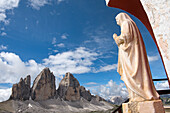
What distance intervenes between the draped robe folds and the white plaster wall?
834 millimetres

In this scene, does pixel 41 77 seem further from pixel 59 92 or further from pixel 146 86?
pixel 146 86

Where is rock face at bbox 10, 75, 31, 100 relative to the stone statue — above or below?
below

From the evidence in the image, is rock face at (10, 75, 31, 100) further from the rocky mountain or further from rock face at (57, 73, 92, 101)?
rock face at (57, 73, 92, 101)

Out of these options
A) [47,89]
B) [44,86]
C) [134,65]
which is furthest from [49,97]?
[134,65]

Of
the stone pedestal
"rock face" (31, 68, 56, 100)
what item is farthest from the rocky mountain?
the stone pedestal

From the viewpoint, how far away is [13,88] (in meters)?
71.6

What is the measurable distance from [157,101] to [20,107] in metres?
74.8

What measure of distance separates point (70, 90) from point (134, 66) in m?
89.9

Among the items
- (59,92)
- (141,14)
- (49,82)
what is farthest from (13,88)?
(141,14)

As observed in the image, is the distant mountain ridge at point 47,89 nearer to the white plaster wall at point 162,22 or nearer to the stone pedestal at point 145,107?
the stone pedestal at point 145,107

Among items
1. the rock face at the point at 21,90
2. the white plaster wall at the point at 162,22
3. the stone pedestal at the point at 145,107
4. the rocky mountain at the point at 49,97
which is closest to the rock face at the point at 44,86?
the rocky mountain at the point at 49,97

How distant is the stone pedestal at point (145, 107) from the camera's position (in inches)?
89.8

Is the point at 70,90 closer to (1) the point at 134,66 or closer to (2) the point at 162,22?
(1) the point at 134,66

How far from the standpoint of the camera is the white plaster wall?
70.3 inches
